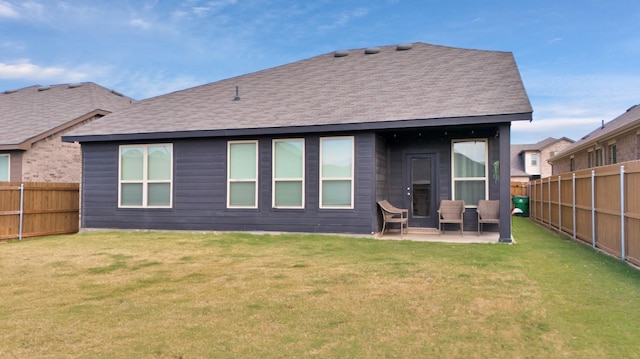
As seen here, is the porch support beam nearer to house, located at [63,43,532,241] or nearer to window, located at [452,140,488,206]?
house, located at [63,43,532,241]

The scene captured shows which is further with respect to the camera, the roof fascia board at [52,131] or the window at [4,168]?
the window at [4,168]

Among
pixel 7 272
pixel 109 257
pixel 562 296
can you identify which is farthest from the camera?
pixel 109 257

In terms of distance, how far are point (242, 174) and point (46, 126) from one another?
8.70 meters

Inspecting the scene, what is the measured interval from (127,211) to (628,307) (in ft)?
37.6

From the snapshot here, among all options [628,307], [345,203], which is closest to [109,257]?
[345,203]

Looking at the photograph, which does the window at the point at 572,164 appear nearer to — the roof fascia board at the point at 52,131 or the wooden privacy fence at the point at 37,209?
the roof fascia board at the point at 52,131

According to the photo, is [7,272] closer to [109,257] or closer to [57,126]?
[109,257]

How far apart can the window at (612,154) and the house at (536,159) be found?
2742 cm

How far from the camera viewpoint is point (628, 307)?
4.54 meters

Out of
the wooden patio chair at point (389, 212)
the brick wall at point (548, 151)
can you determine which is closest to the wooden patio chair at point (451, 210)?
the wooden patio chair at point (389, 212)

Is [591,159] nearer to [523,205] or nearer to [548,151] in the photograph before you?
[523,205]

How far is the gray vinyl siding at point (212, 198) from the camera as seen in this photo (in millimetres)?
10594

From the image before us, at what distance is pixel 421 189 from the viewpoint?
11.8m

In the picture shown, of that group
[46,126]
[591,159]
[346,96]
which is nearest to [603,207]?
[346,96]
